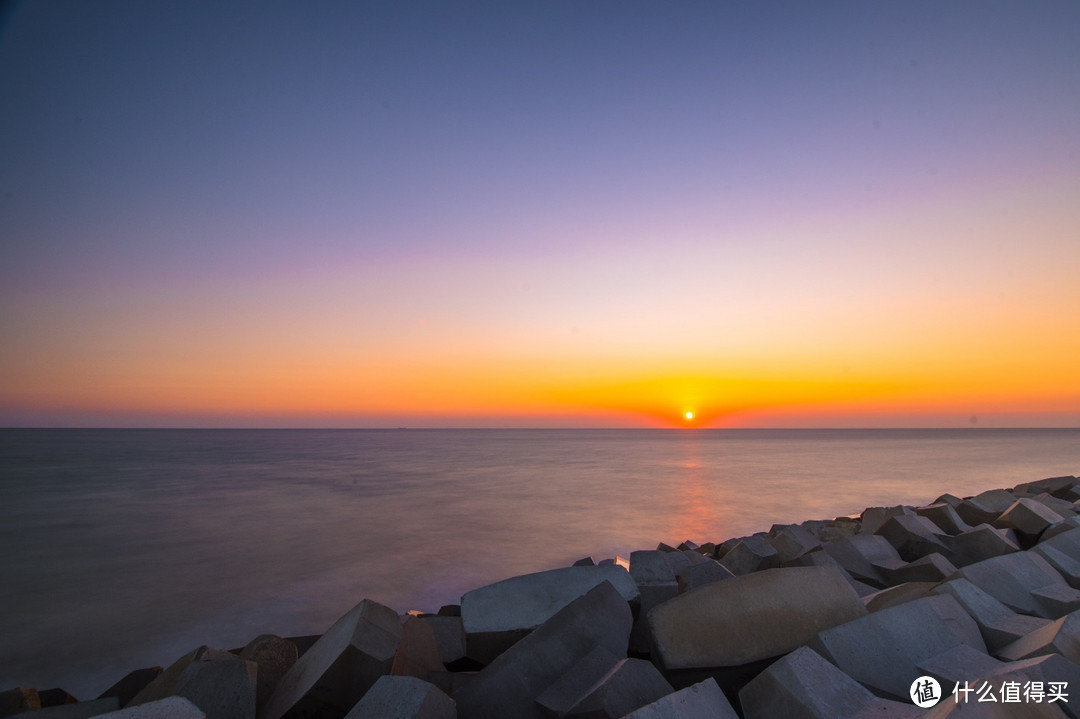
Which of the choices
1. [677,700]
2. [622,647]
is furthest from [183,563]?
[677,700]

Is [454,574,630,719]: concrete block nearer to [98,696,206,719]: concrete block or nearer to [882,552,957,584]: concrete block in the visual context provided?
[98,696,206,719]: concrete block

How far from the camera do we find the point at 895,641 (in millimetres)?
2305

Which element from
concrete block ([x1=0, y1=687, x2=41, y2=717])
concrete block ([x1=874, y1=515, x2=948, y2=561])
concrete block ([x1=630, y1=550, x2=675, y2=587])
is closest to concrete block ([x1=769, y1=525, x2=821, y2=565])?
concrete block ([x1=874, y1=515, x2=948, y2=561])

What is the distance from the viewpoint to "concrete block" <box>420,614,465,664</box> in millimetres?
3107

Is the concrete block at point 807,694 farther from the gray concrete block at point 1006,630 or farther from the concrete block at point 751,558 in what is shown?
the concrete block at point 751,558

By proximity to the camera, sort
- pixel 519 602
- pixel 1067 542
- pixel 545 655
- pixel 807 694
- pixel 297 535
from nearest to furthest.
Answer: pixel 807 694
pixel 545 655
pixel 519 602
pixel 1067 542
pixel 297 535

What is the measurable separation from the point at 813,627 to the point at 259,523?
9720 millimetres

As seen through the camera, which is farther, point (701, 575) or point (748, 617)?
point (701, 575)

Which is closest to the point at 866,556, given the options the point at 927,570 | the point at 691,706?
the point at 927,570

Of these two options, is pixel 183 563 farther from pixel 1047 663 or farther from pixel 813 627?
pixel 1047 663

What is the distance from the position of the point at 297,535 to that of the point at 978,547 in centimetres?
832

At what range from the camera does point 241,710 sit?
216 centimetres

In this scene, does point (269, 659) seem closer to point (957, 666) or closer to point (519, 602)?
point (519, 602)

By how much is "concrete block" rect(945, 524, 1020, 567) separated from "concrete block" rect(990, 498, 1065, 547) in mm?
522
